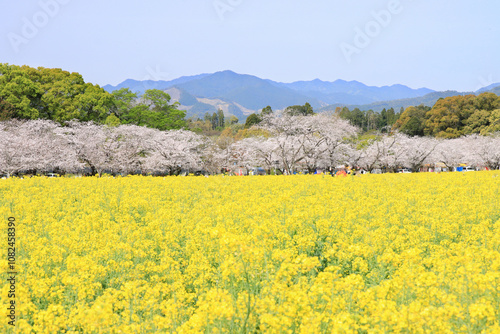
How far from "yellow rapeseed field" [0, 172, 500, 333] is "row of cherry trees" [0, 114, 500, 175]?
30.0 meters

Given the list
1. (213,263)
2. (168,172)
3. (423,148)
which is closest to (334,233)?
(213,263)

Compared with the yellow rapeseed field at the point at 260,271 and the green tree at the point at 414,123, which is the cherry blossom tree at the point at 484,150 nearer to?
the green tree at the point at 414,123

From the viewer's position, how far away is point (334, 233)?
724 centimetres

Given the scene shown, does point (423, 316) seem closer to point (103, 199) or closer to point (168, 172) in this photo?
point (103, 199)

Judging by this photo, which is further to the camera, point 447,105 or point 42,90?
point 447,105

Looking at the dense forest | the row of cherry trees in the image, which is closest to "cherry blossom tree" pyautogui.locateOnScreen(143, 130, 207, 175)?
the row of cherry trees

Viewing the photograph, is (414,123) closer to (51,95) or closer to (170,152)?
(170,152)

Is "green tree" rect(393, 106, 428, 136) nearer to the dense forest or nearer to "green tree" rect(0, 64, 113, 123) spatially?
the dense forest

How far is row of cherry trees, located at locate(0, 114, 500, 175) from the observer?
122 feet

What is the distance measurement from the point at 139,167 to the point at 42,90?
15300mm

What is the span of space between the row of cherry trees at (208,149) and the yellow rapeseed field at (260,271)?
29977 millimetres

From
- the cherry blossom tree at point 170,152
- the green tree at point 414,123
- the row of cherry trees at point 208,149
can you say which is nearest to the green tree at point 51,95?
the row of cherry trees at point 208,149

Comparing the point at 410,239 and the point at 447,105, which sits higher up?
the point at 447,105

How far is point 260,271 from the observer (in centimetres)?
461
